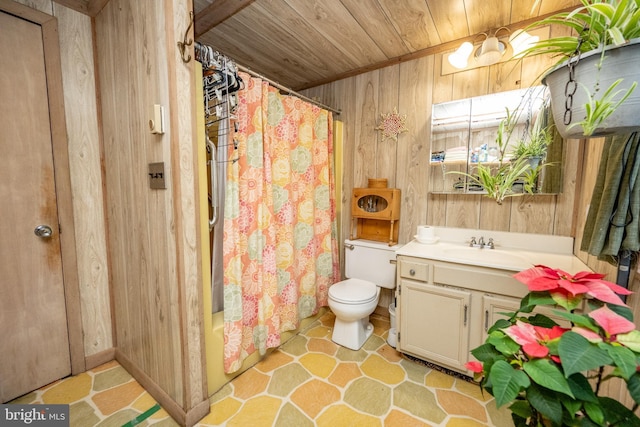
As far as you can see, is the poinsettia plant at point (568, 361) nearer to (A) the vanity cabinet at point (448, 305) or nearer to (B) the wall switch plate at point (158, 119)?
(A) the vanity cabinet at point (448, 305)

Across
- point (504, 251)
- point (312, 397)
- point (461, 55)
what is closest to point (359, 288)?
point (312, 397)

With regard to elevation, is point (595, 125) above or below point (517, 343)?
above

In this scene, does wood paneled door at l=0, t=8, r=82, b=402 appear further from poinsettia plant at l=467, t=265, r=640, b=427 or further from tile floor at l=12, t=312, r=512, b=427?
poinsettia plant at l=467, t=265, r=640, b=427

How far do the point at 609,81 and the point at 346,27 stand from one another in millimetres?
1590

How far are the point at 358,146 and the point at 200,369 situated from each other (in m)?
2.10

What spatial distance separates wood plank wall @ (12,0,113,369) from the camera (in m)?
1.59

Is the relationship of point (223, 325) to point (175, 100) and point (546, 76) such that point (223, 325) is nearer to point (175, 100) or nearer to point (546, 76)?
point (175, 100)

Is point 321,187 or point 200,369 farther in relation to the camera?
point 321,187

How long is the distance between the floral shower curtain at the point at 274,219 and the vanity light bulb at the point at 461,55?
3.36 feet

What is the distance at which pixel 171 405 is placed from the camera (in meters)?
1.41

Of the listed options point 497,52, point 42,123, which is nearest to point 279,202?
point 42,123

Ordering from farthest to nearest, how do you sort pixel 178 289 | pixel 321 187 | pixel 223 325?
1. pixel 321 187
2. pixel 223 325
3. pixel 178 289

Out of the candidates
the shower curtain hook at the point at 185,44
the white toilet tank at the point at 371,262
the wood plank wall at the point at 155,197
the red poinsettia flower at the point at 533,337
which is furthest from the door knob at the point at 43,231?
the red poinsettia flower at the point at 533,337

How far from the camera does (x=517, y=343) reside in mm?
638
